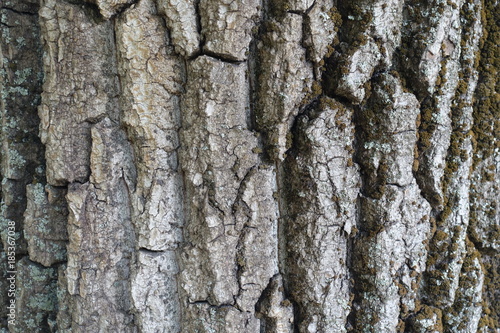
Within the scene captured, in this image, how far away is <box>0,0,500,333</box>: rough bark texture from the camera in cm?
173

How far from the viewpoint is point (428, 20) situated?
1781mm

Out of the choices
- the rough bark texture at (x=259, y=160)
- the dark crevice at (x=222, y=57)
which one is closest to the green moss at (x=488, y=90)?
the rough bark texture at (x=259, y=160)

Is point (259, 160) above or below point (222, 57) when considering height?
below

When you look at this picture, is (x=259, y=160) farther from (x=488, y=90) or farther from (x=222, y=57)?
(x=488, y=90)

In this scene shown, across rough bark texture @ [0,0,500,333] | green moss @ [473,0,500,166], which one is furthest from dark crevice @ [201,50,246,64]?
green moss @ [473,0,500,166]

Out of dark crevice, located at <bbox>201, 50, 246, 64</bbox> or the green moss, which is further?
the green moss

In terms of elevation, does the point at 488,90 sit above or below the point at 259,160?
above

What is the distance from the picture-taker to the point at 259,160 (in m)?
1.79

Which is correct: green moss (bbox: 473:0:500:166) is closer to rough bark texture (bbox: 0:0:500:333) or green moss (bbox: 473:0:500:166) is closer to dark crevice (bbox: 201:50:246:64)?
rough bark texture (bbox: 0:0:500:333)

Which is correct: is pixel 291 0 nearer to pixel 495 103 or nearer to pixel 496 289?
pixel 495 103

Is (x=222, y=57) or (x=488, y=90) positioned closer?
(x=222, y=57)

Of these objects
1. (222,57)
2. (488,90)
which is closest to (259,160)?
(222,57)

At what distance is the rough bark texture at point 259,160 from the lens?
1730 millimetres

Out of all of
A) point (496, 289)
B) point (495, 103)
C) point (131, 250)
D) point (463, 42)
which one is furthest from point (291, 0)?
point (496, 289)
